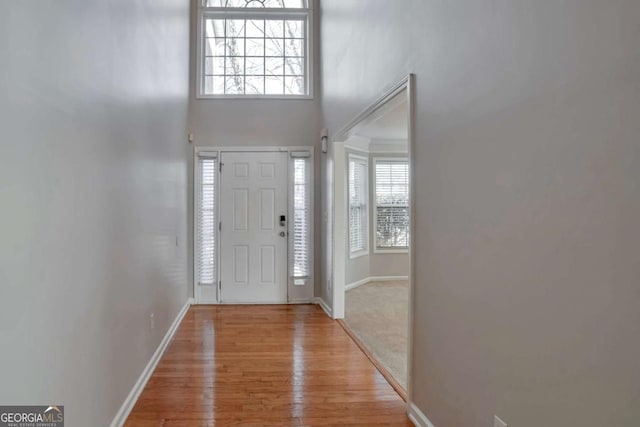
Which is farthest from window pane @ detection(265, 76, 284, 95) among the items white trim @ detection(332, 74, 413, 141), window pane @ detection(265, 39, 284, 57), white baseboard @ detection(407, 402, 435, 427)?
white baseboard @ detection(407, 402, 435, 427)

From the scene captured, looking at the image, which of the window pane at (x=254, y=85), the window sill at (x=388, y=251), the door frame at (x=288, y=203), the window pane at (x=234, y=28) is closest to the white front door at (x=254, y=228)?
the door frame at (x=288, y=203)

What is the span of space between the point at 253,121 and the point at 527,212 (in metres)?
4.29

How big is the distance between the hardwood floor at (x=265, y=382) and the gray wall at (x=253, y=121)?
62.0 inches

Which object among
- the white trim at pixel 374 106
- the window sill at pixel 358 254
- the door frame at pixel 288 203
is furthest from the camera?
the window sill at pixel 358 254

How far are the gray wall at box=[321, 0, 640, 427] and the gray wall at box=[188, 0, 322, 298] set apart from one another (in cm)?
297

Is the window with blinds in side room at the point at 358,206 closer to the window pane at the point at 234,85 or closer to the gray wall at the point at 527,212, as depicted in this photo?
the window pane at the point at 234,85

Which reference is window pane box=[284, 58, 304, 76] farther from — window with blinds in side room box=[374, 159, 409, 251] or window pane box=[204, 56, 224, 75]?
window with blinds in side room box=[374, 159, 409, 251]

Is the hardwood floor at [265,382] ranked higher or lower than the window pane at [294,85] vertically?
lower

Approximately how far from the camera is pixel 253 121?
5.12 meters

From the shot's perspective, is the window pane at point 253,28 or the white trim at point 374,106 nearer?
the white trim at point 374,106

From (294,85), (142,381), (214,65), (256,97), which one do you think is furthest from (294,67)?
(142,381)

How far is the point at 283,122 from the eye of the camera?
5.15m

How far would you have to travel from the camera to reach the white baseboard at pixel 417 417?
6.98 ft

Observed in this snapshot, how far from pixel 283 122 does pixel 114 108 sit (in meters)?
3.10
